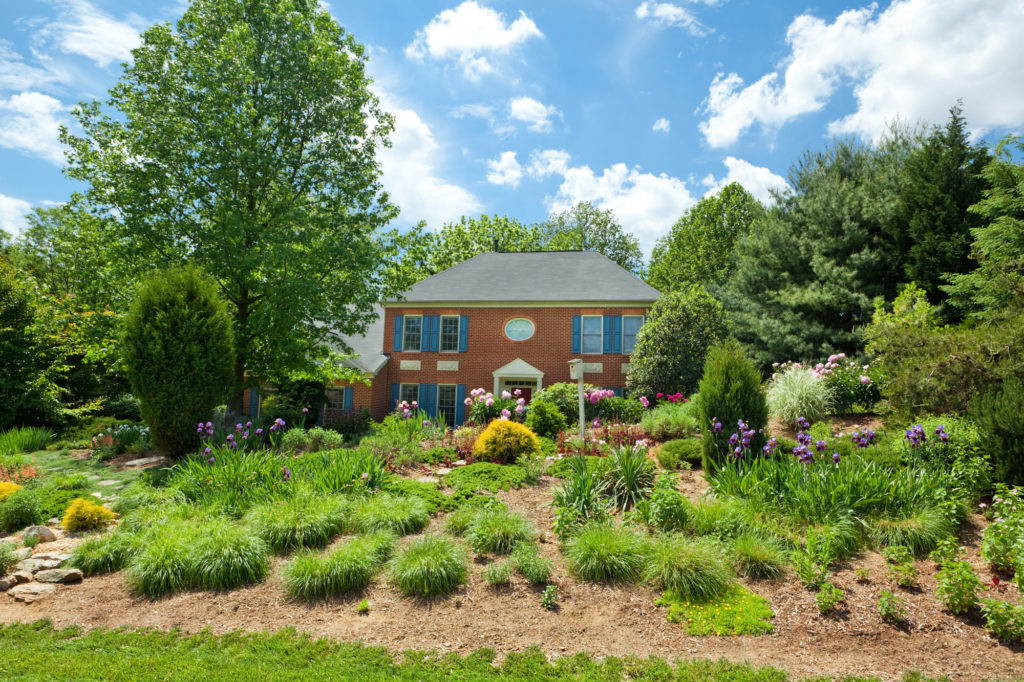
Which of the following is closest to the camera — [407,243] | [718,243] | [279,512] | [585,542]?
[585,542]

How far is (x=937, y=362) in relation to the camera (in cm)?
816

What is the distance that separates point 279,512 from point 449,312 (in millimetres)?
14287

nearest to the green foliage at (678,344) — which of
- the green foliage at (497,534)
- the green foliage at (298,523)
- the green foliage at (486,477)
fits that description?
the green foliage at (486,477)

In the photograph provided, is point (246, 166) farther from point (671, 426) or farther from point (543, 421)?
point (671, 426)

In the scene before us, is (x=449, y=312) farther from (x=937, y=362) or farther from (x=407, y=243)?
(x=937, y=362)

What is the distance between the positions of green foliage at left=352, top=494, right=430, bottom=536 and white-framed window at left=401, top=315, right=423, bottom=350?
1391 centimetres

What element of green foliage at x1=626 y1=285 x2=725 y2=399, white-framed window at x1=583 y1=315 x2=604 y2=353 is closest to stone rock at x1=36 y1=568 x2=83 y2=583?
green foliage at x1=626 y1=285 x2=725 y2=399

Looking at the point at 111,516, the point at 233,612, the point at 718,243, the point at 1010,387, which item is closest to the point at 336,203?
the point at 111,516

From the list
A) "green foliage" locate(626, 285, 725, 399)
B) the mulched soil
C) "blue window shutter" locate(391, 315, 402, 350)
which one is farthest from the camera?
"blue window shutter" locate(391, 315, 402, 350)

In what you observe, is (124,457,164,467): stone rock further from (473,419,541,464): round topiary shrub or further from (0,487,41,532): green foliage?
(473,419,541,464): round topiary shrub

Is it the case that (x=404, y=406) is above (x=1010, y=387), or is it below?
below

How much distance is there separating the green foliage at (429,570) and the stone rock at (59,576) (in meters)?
3.40

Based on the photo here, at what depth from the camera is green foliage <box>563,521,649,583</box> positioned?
493 cm

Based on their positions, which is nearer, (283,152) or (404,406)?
(404,406)
